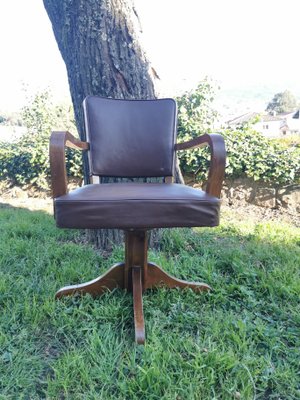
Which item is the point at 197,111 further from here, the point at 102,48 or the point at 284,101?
the point at 284,101

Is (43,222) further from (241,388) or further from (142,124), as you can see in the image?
(241,388)

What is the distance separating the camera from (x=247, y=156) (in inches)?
112

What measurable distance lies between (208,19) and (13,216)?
619cm

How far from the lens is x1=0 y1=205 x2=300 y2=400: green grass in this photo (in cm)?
85

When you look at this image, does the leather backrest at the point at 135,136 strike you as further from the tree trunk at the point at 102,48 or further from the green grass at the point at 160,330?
the green grass at the point at 160,330

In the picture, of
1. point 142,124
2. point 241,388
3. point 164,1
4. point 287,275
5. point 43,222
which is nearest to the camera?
point 241,388

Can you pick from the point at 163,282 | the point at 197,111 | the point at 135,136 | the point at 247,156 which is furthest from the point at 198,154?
the point at 163,282

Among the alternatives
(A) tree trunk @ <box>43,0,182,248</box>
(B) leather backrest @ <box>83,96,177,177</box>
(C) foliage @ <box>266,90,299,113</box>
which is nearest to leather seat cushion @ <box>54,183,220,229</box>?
(B) leather backrest @ <box>83,96,177,177</box>

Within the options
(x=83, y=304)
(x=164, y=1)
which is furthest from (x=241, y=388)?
(x=164, y=1)

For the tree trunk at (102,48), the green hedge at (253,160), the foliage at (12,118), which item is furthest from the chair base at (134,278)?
the foliage at (12,118)

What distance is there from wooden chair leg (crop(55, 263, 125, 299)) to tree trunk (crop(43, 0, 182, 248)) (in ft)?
2.66

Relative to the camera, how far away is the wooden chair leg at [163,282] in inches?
52.2

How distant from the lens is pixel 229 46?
8.33 m

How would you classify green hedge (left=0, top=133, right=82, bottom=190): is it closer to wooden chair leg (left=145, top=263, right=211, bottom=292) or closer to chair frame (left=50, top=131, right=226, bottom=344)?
chair frame (left=50, top=131, right=226, bottom=344)
